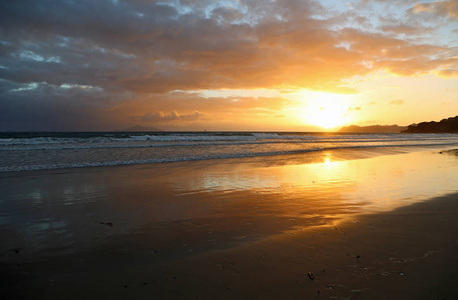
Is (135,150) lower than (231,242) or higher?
higher

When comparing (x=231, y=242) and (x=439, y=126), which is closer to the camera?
(x=231, y=242)

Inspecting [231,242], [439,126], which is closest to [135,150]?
[231,242]

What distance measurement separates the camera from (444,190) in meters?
8.05

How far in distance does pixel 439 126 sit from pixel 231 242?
494 ft

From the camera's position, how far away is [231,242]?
4375 mm

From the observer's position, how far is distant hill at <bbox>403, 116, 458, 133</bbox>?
10819 cm

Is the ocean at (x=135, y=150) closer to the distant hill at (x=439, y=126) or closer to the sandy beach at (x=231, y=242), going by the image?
the sandy beach at (x=231, y=242)

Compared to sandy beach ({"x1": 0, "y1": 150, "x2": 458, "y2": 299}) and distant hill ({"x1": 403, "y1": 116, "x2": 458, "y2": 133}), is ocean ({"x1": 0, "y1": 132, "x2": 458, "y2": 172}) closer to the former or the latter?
sandy beach ({"x1": 0, "y1": 150, "x2": 458, "y2": 299})

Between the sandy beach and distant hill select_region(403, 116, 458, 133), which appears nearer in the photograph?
the sandy beach

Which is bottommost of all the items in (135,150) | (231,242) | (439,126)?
(231,242)

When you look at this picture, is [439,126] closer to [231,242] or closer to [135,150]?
[135,150]

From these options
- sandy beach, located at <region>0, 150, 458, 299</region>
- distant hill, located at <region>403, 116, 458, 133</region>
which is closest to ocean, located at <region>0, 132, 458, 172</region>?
sandy beach, located at <region>0, 150, 458, 299</region>

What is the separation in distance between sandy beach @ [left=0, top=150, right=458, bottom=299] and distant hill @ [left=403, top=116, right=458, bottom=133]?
134m

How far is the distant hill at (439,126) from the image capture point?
108188mm
